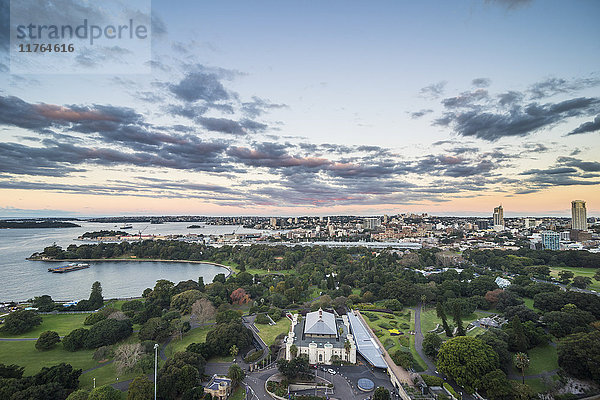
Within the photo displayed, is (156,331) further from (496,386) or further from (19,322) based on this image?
(496,386)

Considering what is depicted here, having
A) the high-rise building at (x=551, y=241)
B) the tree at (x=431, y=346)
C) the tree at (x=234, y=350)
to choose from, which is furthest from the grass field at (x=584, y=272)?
the tree at (x=234, y=350)

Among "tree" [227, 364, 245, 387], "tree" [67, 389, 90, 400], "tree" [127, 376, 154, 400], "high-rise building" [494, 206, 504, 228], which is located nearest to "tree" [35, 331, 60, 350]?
"tree" [67, 389, 90, 400]

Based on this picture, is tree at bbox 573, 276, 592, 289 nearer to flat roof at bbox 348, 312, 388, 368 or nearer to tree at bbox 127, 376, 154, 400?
flat roof at bbox 348, 312, 388, 368

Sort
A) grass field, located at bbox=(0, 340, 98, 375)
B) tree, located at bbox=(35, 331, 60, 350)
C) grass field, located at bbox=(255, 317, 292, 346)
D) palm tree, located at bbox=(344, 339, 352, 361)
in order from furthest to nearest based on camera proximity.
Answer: grass field, located at bbox=(255, 317, 292, 346)
tree, located at bbox=(35, 331, 60, 350)
palm tree, located at bbox=(344, 339, 352, 361)
grass field, located at bbox=(0, 340, 98, 375)

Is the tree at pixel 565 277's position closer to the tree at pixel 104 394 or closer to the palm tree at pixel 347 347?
the palm tree at pixel 347 347

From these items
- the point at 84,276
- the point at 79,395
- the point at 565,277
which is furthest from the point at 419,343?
the point at 84,276
